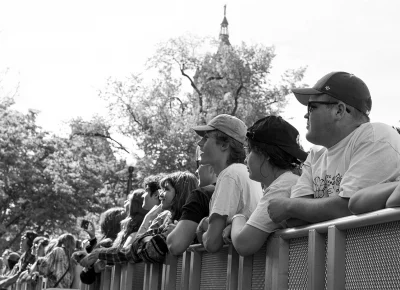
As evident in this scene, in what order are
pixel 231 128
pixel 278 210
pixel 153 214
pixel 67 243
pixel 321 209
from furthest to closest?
1. pixel 67 243
2. pixel 153 214
3. pixel 231 128
4. pixel 278 210
5. pixel 321 209

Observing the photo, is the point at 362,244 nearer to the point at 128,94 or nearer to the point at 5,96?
the point at 5,96

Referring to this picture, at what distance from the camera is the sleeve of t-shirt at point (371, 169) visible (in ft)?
11.5

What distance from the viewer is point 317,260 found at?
334 cm

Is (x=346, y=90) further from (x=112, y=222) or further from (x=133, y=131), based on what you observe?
(x=133, y=131)

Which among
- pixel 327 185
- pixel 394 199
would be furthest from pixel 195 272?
pixel 394 199

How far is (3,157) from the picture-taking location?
42.6m

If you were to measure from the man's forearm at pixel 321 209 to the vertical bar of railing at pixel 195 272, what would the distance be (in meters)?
1.59

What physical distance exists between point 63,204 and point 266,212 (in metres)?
41.1

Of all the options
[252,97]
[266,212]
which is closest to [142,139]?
[252,97]

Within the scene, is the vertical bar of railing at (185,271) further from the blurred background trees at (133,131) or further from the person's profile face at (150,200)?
the blurred background trees at (133,131)

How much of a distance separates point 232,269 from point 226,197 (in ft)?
2.09

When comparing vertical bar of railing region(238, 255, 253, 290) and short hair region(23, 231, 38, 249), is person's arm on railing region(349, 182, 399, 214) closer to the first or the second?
vertical bar of railing region(238, 255, 253, 290)

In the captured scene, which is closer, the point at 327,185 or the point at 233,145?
the point at 327,185

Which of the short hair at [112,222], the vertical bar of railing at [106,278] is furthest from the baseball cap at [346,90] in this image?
the short hair at [112,222]
